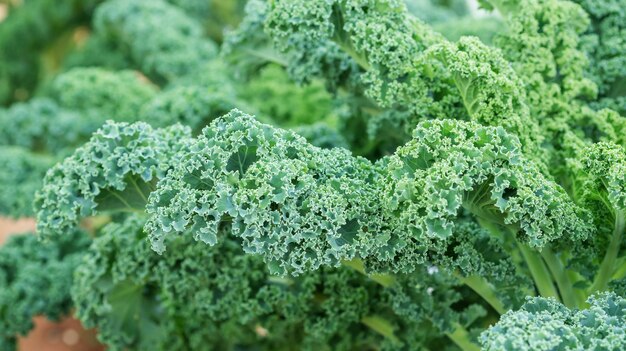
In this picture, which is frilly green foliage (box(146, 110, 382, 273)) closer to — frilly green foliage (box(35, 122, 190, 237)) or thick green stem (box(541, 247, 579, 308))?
frilly green foliage (box(35, 122, 190, 237))

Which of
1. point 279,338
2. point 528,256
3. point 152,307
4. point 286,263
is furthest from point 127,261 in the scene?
point 528,256

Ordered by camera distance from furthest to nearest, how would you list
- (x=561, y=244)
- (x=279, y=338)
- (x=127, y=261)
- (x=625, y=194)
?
1. (x=279, y=338)
2. (x=127, y=261)
3. (x=561, y=244)
4. (x=625, y=194)

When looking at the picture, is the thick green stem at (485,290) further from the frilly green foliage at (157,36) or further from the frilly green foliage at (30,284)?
the frilly green foliage at (157,36)

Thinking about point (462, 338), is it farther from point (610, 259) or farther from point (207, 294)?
point (207, 294)

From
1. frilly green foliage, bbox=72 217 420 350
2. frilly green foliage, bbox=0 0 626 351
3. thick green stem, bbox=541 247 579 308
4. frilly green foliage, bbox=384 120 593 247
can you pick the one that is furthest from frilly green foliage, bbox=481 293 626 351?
frilly green foliage, bbox=72 217 420 350

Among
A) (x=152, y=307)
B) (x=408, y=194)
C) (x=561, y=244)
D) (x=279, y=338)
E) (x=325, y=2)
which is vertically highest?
(x=561, y=244)

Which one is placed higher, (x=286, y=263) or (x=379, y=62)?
(x=379, y=62)

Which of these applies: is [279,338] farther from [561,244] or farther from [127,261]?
[561,244]
